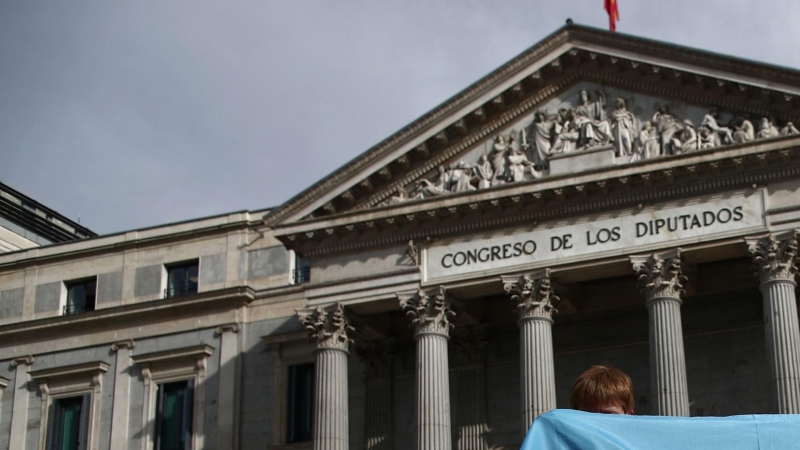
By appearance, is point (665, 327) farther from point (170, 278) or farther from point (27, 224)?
point (27, 224)

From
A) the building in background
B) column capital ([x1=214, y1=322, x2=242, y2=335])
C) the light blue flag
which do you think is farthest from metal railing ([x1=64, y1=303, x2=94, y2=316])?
the light blue flag

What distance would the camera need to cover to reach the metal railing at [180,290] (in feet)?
155

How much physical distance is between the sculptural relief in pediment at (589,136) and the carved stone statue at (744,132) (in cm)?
3

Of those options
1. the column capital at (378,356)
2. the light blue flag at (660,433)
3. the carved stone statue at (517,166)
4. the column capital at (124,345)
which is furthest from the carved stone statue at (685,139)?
the light blue flag at (660,433)

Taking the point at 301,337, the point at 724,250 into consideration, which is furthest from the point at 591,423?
the point at 301,337

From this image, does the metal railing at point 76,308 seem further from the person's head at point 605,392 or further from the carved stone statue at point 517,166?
the person's head at point 605,392

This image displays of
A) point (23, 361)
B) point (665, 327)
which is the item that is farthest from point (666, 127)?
point (23, 361)

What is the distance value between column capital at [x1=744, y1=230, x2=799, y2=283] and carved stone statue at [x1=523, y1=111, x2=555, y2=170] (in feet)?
20.5

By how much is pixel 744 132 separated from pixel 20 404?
87.0 feet

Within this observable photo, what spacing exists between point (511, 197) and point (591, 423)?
31.3m

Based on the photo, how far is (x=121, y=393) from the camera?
4659 centimetres

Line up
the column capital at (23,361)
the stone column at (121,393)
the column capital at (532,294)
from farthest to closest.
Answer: the column capital at (23,361)
the stone column at (121,393)
the column capital at (532,294)

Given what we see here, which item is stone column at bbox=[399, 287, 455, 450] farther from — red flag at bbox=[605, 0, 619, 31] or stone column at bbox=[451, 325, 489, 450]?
red flag at bbox=[605, 0, 619, 31]

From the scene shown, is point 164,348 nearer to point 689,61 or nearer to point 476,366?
point 476,366
